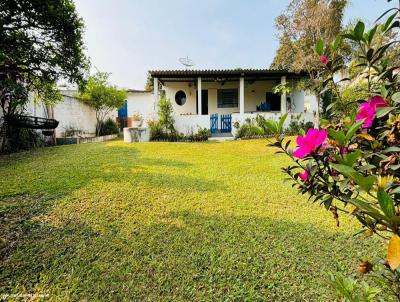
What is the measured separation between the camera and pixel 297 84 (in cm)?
1288

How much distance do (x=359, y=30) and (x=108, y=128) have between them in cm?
1535

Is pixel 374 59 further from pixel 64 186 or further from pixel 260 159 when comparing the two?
pixel 260 159

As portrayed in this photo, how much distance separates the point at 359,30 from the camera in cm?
91

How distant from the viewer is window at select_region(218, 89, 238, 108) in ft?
49.0

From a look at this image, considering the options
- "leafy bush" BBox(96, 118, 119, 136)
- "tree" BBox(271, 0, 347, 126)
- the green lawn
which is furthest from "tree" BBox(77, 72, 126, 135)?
"tree" BBox(271, 0, 347, 126)

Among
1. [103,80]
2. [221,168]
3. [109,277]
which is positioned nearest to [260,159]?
[221,168]

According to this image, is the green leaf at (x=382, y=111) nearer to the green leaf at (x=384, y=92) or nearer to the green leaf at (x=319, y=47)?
the green leaf at (x=384, y=92)

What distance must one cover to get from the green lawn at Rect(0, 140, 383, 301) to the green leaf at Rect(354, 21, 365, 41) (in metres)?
1.85

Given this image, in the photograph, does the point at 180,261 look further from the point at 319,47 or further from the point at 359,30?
the point at 359,30

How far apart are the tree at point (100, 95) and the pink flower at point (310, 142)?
1408cm

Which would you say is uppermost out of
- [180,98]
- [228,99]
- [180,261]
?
[180,98]

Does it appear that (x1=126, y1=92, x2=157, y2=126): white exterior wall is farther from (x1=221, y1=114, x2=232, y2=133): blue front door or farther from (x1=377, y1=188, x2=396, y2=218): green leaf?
(x1=377, y1=188, x2=396, y2=218): green leaf

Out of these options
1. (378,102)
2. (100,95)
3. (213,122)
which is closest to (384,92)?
(378,102)

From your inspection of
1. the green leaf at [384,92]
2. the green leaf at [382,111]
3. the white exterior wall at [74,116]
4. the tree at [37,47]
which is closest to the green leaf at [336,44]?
the green leaf at [384,92]
